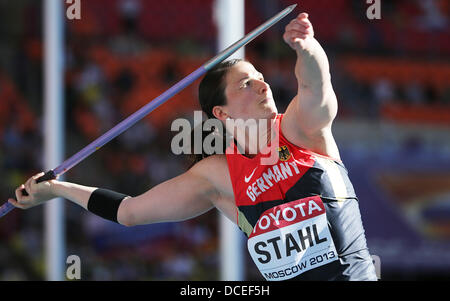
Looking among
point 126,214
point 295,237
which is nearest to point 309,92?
point 295,237

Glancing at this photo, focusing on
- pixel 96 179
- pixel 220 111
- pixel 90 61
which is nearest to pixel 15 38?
pixel 90 61

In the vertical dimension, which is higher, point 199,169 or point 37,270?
point 37,270

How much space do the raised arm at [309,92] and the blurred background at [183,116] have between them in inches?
185

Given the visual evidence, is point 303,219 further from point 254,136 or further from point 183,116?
point 183,116

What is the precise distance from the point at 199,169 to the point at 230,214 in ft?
0.73

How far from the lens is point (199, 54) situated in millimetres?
9219

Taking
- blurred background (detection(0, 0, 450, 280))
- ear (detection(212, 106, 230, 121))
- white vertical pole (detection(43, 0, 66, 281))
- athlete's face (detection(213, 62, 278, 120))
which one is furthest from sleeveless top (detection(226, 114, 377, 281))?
blurred background (detection(0, 0, 450, 280))

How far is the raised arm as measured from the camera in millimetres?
2445

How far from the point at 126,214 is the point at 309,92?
39.0 inches

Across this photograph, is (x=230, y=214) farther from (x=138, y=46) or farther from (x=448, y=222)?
(x=138, y=46)

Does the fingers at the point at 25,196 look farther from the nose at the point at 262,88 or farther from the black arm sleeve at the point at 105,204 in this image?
the nose at the point at 262,88

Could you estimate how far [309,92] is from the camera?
8.25 ft

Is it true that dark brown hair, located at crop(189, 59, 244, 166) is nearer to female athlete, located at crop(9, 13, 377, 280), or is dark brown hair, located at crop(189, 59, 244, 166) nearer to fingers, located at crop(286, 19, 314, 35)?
female athlete, located at crop(9, 13, 377, 280)

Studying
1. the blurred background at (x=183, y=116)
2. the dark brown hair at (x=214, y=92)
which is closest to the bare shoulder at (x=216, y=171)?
the dark brown hair at (x=214, y=92)
